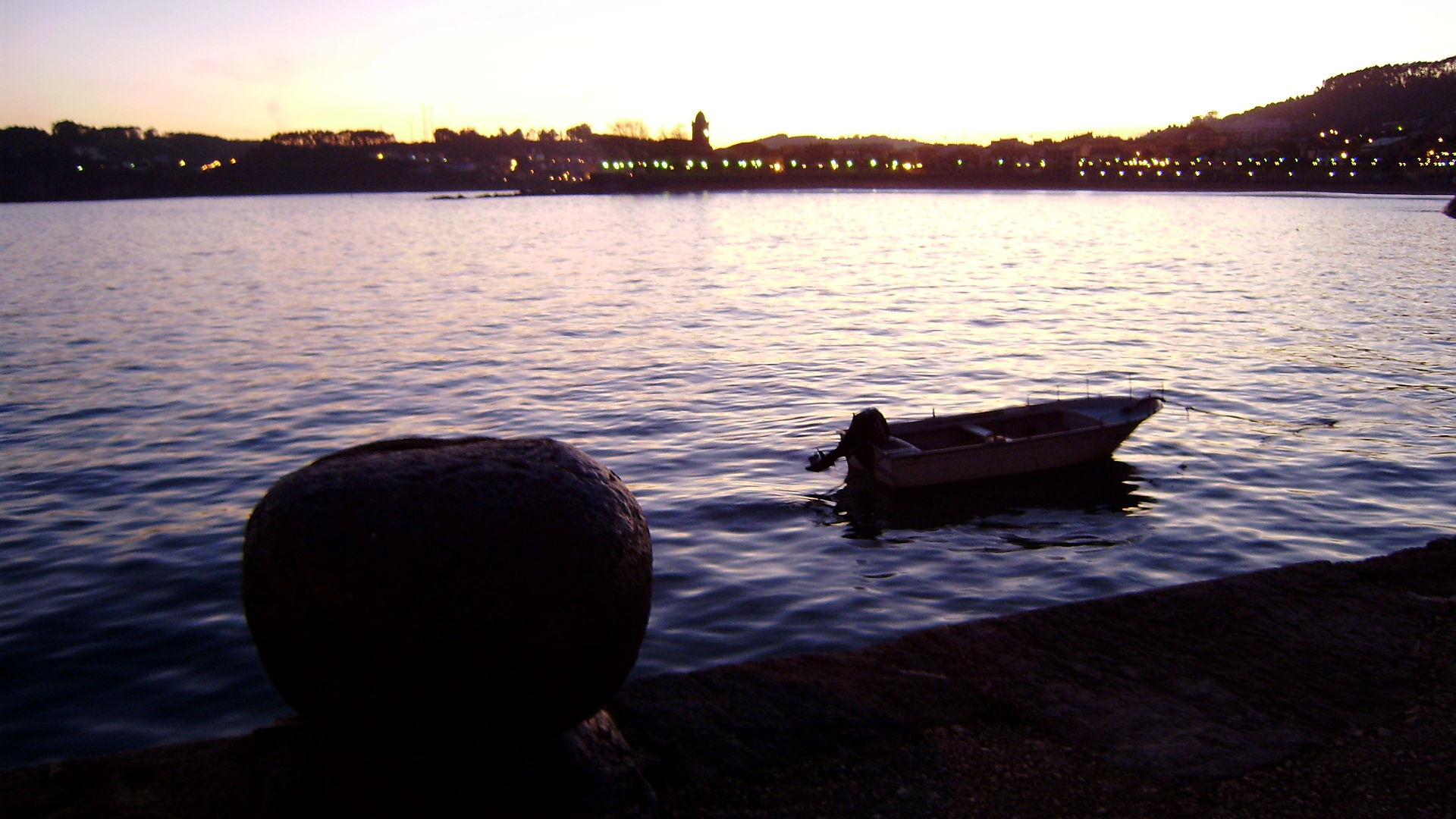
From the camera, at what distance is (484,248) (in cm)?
6406

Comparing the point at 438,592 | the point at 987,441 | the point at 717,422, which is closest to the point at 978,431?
the point at 987,441

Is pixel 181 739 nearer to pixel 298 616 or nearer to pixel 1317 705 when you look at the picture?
pixel 298 616

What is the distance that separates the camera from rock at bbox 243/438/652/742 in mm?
3598

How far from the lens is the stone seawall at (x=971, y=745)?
13.1 feet

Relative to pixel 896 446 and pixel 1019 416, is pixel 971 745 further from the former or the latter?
pixel 1019 416

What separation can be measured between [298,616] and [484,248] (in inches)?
2479

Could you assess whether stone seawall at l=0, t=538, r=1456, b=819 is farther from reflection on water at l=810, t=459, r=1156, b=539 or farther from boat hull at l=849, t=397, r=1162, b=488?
boat hull at l=849, t=397, r=1162, b=488

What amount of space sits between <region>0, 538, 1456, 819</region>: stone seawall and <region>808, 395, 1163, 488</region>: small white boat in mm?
6625

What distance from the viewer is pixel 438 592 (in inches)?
142

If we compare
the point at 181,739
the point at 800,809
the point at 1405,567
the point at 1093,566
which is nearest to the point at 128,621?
the point at 181,739

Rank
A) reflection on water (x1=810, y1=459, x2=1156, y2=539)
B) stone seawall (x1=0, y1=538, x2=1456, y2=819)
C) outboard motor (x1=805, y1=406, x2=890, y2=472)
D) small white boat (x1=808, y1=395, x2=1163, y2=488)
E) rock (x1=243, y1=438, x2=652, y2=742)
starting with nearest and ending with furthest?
1. rock (x1=243, y1=438, x2=652, y2=742)
2. stone seawall (x1=0, y1=538, x2=1456, y2=819)
3. reflection on water (x1=810, y1=459, x2=1156, y2=539)
4. small white boat (x1=808, y1=395, x2=1163, y2=488)
5. outboard motor (x1=805, y1=406, x2=890, y2=472)

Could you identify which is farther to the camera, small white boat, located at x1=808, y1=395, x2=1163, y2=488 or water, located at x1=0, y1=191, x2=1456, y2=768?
small white boat, located at x1=808, y1=395, x2=1163, y2=488

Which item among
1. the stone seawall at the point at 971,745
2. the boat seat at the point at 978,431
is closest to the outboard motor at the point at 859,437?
the boat seat at the point at 978,431

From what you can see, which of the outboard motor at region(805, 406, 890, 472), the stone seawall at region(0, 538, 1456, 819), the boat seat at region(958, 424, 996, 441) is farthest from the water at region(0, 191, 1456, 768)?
the stone seawall at region(0, 538, 1456, 819)
